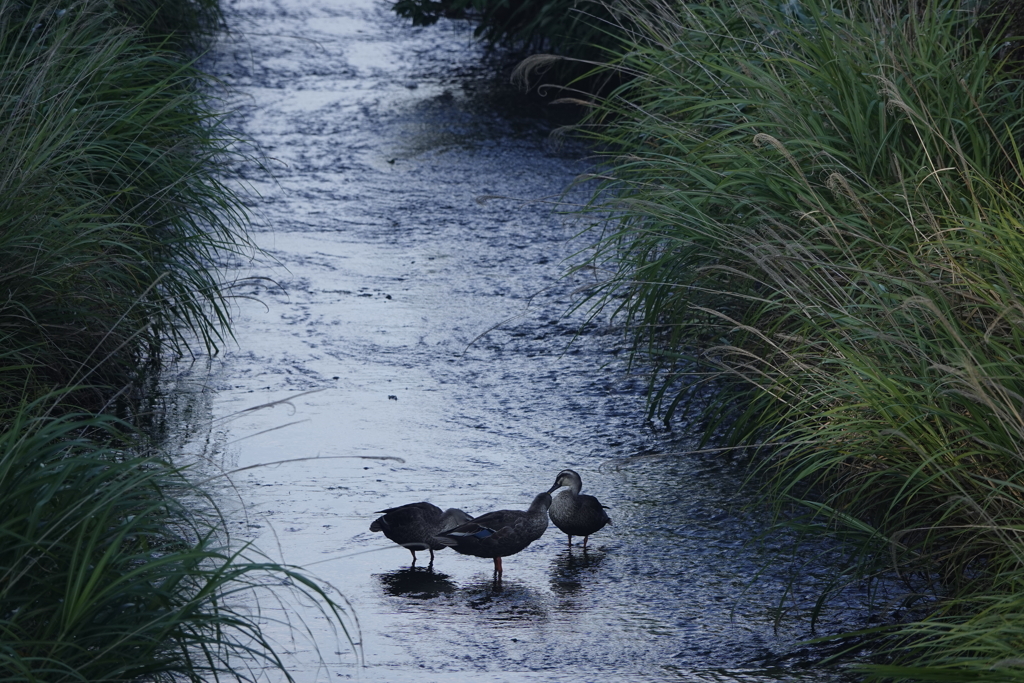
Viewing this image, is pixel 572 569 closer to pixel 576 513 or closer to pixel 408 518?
pixel 576 513

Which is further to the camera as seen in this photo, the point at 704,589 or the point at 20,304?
the point at 20,304

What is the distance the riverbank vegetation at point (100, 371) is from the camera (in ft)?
11.0

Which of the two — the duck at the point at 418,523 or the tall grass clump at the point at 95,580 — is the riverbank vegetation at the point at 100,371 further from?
the duck at the point at 418,523

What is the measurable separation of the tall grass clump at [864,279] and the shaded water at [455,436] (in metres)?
0.35

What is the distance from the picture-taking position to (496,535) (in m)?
4.77

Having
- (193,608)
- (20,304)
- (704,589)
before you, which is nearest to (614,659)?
(704,589)

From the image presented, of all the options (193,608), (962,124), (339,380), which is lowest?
(339,380)

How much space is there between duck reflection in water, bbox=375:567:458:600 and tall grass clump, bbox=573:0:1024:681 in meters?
1.22

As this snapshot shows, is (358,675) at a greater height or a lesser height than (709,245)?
lesser

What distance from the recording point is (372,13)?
1452 centimetres

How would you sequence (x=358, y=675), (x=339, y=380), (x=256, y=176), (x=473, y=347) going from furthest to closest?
(x=256, y=176)
(x=473, y=347)
(x=339, y=380)
(x=358, y=675)

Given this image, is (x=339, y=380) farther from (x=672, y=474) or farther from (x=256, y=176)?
(x=256, y=176)

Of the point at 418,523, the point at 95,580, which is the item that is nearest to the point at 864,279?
the point at 418,523

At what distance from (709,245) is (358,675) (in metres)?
2.54
